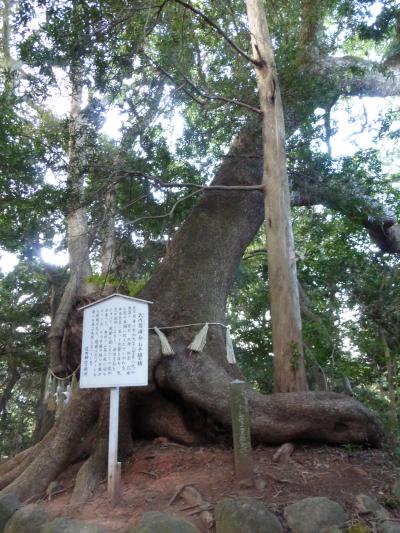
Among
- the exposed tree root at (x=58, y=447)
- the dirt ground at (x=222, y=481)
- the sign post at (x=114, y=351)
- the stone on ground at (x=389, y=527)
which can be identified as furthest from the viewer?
the exposed tree root at (x=58, y=447)

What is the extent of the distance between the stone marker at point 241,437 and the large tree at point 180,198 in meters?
A: 0.63

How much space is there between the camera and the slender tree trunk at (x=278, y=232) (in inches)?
207

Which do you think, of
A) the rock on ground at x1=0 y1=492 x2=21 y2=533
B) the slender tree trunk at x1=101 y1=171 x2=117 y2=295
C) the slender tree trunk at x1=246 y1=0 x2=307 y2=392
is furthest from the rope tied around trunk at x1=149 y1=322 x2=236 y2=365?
the rock on ground at x1=0 y1=492 x2=21 y2=533

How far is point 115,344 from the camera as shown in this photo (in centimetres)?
427

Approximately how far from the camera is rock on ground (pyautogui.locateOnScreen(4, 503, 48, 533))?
12.2 ft

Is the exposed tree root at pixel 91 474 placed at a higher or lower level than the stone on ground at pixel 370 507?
higher

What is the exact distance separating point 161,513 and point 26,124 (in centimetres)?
909

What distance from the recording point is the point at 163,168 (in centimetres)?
851

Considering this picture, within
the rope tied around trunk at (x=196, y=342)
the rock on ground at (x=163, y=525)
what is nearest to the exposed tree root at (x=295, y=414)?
the rope tied around trunk at (x=196, y=342)

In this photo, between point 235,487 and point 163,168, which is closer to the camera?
point 235,487

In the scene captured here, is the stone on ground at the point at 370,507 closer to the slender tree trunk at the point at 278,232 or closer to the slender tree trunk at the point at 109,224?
the slender tree trunk at the point at 278,232

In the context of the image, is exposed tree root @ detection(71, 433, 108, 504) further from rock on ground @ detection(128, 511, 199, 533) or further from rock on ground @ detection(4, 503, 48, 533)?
rock on ground @ detection(128, 511, 199, 533)

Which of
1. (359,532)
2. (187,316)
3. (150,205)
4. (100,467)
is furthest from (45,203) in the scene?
(359,532)

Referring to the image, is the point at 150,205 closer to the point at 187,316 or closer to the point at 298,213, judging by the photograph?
the point at 187,316
